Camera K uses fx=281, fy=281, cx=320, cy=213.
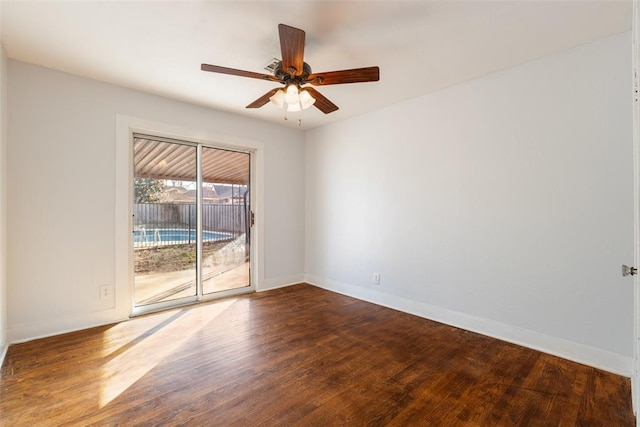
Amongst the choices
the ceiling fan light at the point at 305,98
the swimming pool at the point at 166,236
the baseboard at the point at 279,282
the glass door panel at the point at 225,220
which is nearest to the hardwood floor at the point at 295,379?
the swimming pool at the point at 166,236

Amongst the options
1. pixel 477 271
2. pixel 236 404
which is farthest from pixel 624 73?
pixel 236 404

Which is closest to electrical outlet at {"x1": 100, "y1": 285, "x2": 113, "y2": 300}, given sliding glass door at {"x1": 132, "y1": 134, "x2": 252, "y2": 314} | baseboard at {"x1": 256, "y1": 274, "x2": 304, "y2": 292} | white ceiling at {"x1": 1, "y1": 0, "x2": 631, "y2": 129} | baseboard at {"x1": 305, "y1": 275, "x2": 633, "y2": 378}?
sliding glass door at {"x1": 132, "y1": 134, "x2": 252, "y2": 314}

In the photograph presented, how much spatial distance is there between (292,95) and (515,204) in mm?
2162

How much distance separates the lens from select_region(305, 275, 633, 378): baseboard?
207cm

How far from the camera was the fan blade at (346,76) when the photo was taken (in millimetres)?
1959

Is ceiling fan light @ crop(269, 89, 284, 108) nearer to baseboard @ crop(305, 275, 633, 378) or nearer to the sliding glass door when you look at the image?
the sliding glass door

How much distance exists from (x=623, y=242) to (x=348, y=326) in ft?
7.51

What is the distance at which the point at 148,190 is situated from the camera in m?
3.24

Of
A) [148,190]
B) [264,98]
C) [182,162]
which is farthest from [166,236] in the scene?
[264,98]

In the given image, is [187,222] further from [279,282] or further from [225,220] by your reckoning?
[279,282]

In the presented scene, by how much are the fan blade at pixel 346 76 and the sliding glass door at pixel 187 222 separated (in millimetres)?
2154

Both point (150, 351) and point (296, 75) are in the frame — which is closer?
point (296, 75)

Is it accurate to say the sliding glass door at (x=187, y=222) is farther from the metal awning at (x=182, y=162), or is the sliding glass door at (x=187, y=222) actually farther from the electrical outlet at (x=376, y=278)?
the electrical outlet at (x=376, y=278)

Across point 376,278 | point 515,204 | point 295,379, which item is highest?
point 515,204
